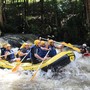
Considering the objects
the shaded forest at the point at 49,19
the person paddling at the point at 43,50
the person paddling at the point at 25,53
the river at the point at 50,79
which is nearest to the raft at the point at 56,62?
the river at the point at 50,79

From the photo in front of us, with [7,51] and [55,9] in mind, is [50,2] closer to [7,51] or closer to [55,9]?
[55,9]

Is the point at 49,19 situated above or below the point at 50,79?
above

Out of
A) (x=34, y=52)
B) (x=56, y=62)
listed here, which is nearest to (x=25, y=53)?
(x=34, y=52)

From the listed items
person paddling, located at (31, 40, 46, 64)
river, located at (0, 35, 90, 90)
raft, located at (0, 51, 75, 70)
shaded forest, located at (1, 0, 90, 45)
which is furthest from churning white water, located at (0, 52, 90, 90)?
shaded forest, located at (1, 0, 90, 45)

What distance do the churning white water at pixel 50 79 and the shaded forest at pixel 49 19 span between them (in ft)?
18.8

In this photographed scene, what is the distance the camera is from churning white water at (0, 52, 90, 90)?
10.4 metres

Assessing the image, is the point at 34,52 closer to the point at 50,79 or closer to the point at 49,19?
the point at 50,79

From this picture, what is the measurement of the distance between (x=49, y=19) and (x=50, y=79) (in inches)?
353

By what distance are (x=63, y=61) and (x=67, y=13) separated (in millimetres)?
8511

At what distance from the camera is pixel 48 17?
783 inches

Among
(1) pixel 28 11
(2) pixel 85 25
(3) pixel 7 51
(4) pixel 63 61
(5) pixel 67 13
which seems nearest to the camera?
(4) pixel 63 61

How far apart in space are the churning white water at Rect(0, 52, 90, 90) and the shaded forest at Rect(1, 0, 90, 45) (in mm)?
5722

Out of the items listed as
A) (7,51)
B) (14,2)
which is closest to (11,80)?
(7,51)

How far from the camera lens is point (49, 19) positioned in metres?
19.8
